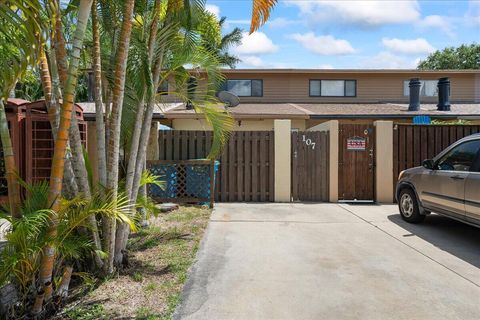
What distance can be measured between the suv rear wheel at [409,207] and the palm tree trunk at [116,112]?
5968 millimetres

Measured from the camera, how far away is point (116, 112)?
4.64 meters

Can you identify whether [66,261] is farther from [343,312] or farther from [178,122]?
[178,122]

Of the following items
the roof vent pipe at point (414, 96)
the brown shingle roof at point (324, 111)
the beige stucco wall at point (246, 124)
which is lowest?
the beige stucco wall at point (246, 124)

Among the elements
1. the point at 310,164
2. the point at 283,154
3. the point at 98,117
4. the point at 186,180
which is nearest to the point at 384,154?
the point at 310,164

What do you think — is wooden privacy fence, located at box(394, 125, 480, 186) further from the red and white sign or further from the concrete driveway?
the concrete driveway

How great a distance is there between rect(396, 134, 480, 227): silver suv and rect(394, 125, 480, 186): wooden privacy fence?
2.49 meters

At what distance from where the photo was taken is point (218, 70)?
693cm

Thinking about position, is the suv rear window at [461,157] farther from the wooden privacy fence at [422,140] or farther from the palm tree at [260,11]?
the palm tree at [260,11]

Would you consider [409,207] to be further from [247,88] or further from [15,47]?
[247,88]

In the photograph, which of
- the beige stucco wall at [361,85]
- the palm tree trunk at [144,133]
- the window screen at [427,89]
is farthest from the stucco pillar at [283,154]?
the window screen at [427,89]

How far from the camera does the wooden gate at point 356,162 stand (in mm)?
10688

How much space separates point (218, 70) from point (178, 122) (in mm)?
9973

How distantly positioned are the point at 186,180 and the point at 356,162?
459 centimetres

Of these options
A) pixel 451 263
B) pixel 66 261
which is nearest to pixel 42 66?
pixel 66 261
